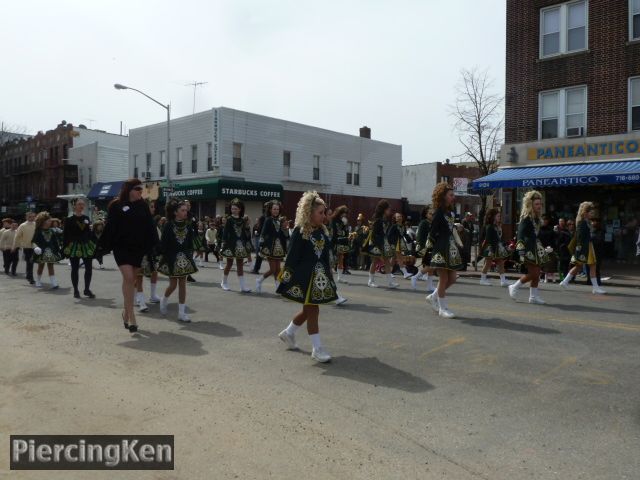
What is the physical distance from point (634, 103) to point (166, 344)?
1872 centimetres

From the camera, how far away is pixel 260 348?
698 cm

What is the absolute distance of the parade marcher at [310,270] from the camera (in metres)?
6.32

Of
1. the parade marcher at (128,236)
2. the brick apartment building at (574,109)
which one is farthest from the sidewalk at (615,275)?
the parade marcher at (128,236)

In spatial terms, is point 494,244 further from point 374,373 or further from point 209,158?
point 209,158

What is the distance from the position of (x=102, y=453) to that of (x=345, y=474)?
170 cm

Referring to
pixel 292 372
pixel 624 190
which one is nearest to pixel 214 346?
pixel 292 372

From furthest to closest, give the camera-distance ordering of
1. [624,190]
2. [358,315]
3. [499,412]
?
1. [624,190]
2. [358,315]
3. [499,412]

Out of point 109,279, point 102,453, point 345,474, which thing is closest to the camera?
point 345,474

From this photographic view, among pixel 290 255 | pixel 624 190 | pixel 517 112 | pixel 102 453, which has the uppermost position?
pixel 517 112

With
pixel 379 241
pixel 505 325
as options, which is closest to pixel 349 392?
pixel 505 325

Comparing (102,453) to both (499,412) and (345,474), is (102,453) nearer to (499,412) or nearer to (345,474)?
(345,474)

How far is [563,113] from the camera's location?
2125cm

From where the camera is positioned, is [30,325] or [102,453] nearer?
[102,453]

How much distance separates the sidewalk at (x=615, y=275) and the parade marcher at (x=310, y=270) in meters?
11.1
